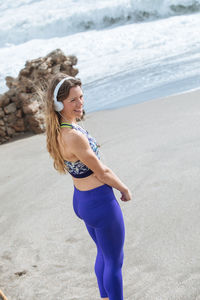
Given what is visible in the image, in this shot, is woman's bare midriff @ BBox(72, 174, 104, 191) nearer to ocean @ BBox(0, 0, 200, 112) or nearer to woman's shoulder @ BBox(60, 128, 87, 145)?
woman's shoulder @ BBox(60, 128, 87, 145)

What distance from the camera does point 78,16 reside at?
97.6ft

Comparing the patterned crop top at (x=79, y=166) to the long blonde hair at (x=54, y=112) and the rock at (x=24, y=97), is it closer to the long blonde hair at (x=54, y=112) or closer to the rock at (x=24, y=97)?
the long blonde hair at (x=54, y=112)

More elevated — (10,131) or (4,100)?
(4,100)

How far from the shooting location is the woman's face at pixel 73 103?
2.73m

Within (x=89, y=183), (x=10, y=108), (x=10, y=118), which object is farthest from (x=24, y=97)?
(x=89, y=183)

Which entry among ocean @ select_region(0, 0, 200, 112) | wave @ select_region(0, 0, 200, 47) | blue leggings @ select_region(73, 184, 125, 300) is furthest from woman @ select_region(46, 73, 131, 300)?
wave @ select_region(0, 0, 200, 47)

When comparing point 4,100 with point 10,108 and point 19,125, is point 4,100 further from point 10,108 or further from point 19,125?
point 19,125

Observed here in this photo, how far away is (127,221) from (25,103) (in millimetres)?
4864

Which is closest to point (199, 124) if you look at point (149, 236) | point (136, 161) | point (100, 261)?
point (136, 161)

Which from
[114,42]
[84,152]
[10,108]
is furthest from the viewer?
[114,42]

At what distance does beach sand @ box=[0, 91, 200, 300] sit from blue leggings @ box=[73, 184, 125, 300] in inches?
18.3

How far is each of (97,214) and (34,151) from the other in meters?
4.80

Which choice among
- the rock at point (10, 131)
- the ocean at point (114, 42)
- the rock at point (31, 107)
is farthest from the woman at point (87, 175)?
the ocean at point (114, 42)

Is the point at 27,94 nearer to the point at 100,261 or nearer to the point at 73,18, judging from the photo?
the point at 100,261
